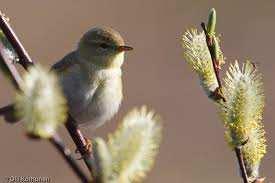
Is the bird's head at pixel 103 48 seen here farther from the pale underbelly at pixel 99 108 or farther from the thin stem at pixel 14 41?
the thin stem at pixel 14 41

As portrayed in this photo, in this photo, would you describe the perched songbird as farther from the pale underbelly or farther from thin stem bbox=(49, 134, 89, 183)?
thin stem bbox=(49, 134, 89, 183)

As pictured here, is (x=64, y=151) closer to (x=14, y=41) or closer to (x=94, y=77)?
(x=14, y=41)

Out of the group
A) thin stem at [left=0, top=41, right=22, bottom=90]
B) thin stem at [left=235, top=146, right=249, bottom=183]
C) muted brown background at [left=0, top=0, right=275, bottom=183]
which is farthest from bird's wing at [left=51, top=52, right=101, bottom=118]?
muted brown background at [left=0, top=0, right=275, bottom=183]

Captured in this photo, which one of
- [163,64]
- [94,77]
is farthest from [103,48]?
[163,64]

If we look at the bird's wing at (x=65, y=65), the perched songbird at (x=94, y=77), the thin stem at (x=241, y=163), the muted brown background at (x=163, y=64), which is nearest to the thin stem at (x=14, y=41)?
the thin stem at (x=241, y=163)

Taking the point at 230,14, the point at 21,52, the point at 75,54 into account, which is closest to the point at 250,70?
Result: the point at 21,52

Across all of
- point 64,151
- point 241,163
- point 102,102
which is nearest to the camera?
point 64,151
